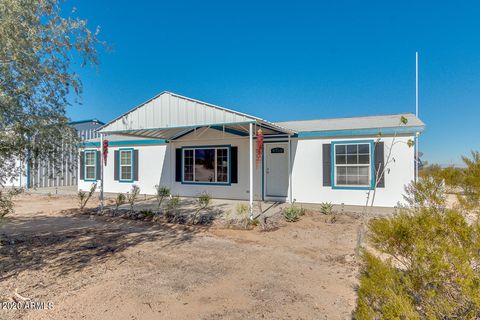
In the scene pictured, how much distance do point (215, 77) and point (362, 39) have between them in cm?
896

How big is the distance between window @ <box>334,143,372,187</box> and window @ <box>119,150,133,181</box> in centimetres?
883

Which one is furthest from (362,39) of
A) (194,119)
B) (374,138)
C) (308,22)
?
(194,119)

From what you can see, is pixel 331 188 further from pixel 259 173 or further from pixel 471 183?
pixel 471 183

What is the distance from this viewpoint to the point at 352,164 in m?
8.48

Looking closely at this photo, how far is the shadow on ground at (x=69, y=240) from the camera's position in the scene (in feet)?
13.6

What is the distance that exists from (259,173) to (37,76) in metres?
7.34

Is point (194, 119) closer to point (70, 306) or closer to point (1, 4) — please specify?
point (1, 4)

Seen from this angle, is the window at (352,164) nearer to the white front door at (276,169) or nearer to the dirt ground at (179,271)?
the white front door at (276,169)

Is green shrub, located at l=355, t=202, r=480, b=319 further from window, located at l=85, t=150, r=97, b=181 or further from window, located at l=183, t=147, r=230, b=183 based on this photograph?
window, located at l=85, t=150, r=97, b=181

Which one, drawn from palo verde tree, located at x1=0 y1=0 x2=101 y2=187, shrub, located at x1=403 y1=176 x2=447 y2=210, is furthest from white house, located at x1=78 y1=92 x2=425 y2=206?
shrub, located at x1=403 y1=176 x2=447 y2=210

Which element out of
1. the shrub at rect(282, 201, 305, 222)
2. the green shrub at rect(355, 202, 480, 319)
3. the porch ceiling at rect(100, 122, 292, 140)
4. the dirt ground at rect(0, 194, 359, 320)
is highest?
the porch ceiling at rect(100, 122, 292, 140)

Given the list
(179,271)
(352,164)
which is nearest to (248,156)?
(352,164)

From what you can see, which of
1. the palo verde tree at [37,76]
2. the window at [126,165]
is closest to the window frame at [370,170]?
the palo verde tree at [37,76]

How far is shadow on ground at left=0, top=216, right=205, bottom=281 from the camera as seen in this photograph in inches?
163
